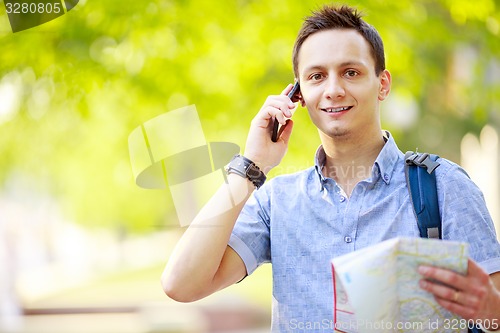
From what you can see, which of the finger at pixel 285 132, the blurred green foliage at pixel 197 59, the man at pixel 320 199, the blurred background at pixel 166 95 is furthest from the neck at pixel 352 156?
the blurred background at pixel 166 95

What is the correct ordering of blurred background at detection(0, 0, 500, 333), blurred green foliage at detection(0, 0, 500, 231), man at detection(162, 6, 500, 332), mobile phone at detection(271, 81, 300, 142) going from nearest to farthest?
man at detection(162, 6, 500, 332)
mobile phone at detection(271, 81, 300, 142)
blurred green foliage at detection(0, 0, 500, 231)
blurred background at detection(0, 0, 500, 333)

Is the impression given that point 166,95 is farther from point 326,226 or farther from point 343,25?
point 326,226

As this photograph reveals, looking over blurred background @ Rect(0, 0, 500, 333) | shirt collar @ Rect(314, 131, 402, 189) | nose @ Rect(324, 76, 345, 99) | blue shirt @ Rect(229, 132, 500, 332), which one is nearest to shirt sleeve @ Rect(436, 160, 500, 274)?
blue shirt @ Rect(229, 132, 500, 332)

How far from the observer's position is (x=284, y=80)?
6.96 meters

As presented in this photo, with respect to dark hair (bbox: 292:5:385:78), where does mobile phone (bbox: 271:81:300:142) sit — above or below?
below

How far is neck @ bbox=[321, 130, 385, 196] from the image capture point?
2.43 meters

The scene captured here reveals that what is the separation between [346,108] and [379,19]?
3.25m

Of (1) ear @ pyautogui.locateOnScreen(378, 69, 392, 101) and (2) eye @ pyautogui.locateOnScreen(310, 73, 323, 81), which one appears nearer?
(2) eye @ pyautogui.locateOnScreen(310, 73, 323, 81)

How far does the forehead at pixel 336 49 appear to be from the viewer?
239 centimetres

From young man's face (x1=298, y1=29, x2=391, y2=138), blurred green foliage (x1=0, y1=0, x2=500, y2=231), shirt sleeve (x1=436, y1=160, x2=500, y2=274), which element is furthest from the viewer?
blurred green foliage (x1=0, y1=0, x2=500, y2=231)

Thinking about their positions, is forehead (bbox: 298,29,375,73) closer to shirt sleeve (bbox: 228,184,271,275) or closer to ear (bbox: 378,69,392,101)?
ear (bbox: 378,69,392,101)

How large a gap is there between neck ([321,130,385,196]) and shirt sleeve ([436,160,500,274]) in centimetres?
31

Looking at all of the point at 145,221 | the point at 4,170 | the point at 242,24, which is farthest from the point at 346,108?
the point at 145,221

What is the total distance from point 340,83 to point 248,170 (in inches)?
16.7
